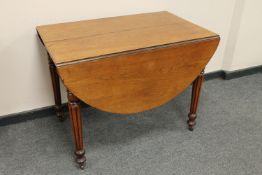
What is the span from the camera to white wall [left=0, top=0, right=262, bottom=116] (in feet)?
5.33

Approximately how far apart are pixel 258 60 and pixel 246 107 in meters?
0.64

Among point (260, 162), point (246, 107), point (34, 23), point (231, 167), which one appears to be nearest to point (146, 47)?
point (34, 23)

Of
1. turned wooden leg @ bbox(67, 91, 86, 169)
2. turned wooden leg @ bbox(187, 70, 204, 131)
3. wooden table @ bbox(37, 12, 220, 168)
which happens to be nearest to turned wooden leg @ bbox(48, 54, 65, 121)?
wooden table @ bbox(37, 12, 220, 168)

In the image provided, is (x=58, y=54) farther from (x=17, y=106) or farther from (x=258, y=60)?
(x=258, y=60)

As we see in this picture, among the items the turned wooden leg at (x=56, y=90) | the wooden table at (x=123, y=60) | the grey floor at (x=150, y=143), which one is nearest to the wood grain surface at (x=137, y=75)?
the wooden table at (x=123, y=60)

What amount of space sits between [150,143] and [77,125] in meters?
0.53

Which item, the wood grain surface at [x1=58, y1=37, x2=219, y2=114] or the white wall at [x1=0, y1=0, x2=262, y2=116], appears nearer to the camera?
the wood grain surface at [x1=58, y1=37, x2=219, y2=114]

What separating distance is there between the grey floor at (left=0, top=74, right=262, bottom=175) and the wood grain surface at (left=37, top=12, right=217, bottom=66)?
66 cm

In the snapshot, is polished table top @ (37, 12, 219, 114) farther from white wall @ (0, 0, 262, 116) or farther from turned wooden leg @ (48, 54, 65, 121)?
turned wooden leg @ (48, 54, 65, 121)

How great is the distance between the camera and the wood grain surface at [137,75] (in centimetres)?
128

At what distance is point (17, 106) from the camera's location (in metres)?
1.87

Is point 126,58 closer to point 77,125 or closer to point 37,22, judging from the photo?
point 77,125

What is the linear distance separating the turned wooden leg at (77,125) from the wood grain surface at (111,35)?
0.70ft

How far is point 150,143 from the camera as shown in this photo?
178 centimetres
